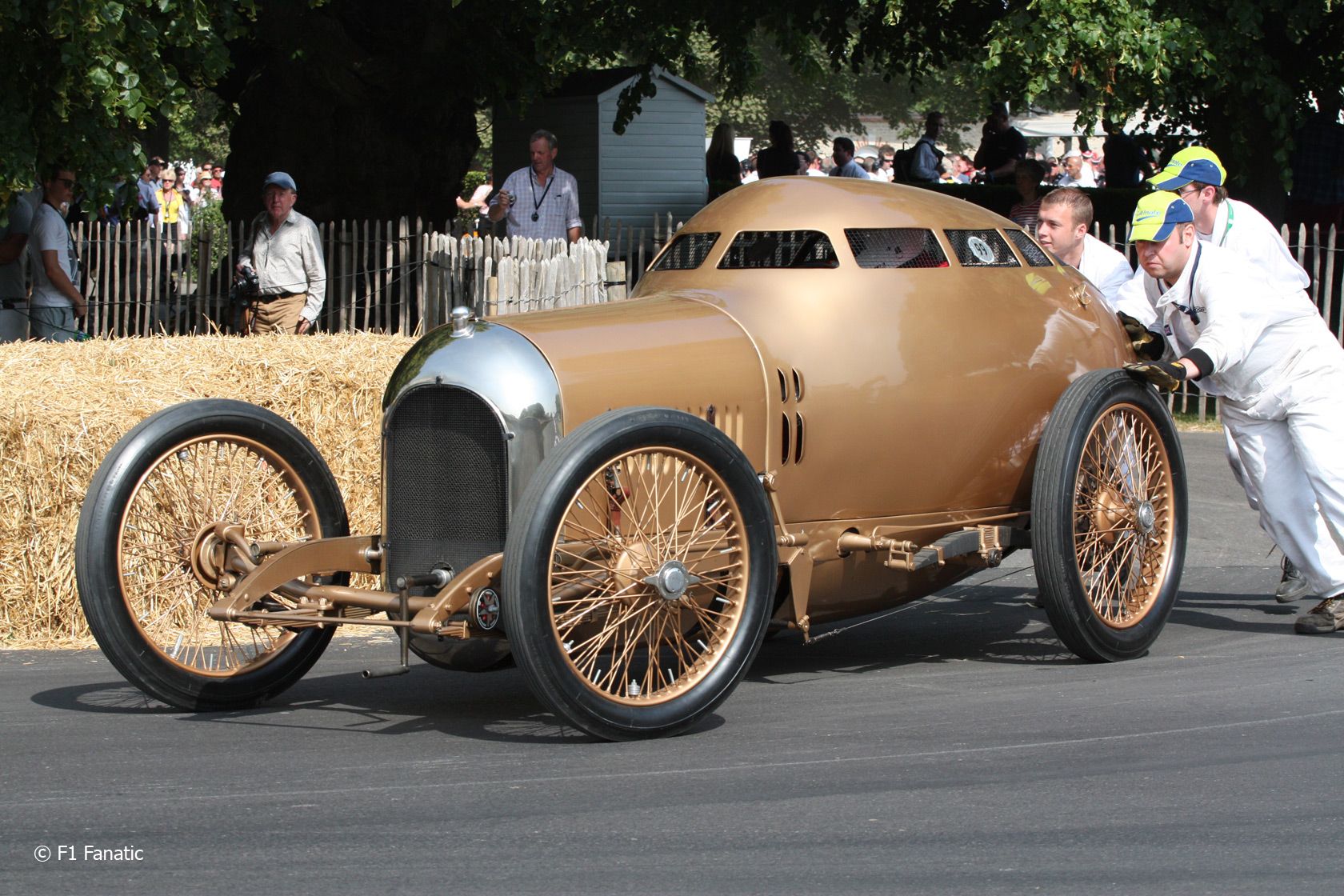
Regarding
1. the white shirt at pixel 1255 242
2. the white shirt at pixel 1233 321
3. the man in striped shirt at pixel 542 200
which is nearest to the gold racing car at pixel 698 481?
the white shirt at pixel 1233 321

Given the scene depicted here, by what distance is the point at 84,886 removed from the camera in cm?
419

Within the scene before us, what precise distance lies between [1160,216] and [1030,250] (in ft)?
2.70

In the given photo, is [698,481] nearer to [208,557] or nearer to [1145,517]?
[208,557]

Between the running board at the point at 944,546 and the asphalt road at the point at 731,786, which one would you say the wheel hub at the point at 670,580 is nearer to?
the asphalt road at the point at 731,786

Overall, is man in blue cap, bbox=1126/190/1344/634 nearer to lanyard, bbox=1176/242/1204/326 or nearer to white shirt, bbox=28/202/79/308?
lanyard, bbox=1176/242/1204/326

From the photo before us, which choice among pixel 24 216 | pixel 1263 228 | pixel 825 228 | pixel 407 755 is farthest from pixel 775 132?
pixel 407 755

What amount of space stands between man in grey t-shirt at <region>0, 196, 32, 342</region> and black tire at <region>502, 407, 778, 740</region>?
8306mm

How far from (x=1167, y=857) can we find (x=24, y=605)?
5546 mm

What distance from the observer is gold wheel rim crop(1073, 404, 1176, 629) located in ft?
23.0

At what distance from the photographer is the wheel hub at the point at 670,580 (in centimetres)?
562

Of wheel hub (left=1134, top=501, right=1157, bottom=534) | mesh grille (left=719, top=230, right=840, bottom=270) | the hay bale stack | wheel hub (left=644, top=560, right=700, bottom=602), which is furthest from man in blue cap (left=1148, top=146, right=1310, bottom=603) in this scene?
the hay bale stack

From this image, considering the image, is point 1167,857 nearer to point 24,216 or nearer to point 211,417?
point 211,417

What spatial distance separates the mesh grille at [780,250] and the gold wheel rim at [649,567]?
116 centimetres

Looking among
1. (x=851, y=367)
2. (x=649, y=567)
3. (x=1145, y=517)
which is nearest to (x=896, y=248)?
(x=851, y=367)
